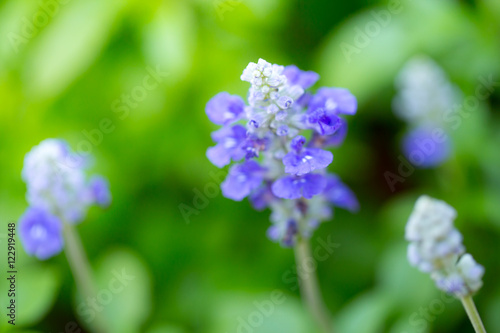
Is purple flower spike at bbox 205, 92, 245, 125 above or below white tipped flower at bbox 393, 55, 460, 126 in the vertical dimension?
below

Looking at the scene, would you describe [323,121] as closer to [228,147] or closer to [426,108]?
[228,147]

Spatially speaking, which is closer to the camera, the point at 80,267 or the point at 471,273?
the point at 471,273

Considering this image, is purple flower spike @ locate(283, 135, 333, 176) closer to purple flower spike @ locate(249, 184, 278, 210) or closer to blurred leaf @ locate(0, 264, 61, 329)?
purple flower spike @ locate(249, 184, 278, 210)

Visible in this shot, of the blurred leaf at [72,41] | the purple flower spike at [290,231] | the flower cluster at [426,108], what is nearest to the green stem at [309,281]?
the purple flower spike at [290,231]

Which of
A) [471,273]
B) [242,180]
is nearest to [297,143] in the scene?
[242,180]

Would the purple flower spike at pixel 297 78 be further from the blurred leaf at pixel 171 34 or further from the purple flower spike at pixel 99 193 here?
the blurred leaf at pixel 171 34

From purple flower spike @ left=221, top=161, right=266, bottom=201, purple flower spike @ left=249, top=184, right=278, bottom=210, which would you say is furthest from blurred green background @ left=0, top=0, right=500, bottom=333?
purple flower spike @ left=221, top=161, right=266, bottom=201

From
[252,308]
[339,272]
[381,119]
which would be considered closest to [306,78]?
[252,308]
